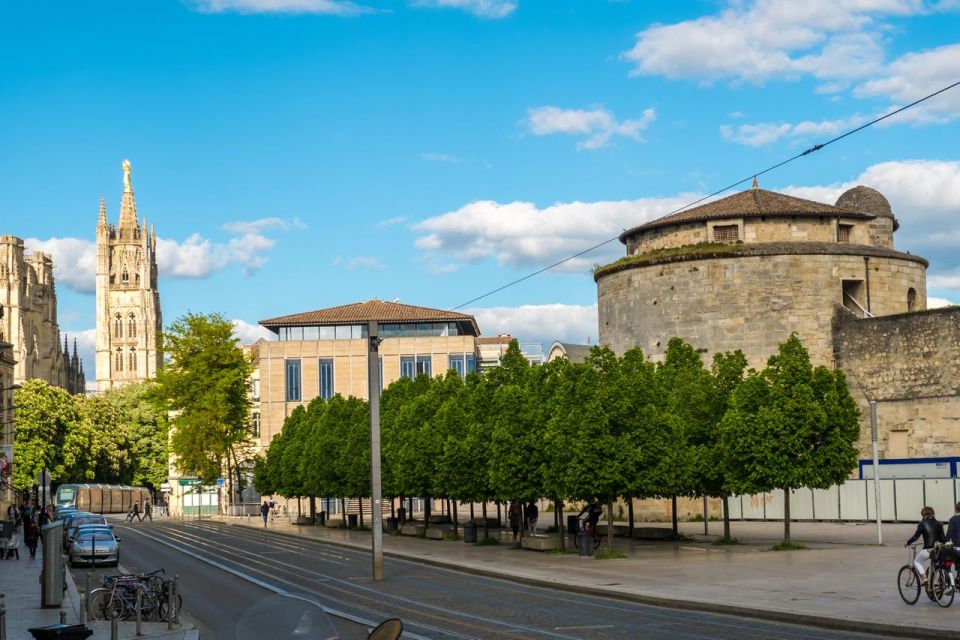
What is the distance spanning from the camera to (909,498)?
2028 inches

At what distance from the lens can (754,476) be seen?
40.6m

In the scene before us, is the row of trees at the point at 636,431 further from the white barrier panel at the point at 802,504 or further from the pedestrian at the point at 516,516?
the white barrier panel at the point at 802,504

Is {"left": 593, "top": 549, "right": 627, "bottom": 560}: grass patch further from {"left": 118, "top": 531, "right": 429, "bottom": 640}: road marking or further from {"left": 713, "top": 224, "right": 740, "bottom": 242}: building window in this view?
{"left": 713, "top": 224, "right": 740, "bottom": 242}: building window

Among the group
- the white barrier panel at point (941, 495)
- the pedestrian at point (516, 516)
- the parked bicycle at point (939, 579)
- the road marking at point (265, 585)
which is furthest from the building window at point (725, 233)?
the parked bicycle at point (939, 579)

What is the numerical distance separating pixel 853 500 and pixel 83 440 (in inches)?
3152

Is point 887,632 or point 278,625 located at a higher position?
point 278,625

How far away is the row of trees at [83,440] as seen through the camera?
109 m

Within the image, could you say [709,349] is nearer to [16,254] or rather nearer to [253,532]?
[253,532]

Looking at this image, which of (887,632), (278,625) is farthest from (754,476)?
(278,625)

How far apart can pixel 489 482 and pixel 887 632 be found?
26.5 m

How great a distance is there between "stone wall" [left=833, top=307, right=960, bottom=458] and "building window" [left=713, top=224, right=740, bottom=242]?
7650 mm

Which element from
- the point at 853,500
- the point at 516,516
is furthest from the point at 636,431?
the point at 853,500

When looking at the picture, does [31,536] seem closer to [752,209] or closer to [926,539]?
[926,539]

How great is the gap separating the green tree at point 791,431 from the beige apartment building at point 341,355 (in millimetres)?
59432
